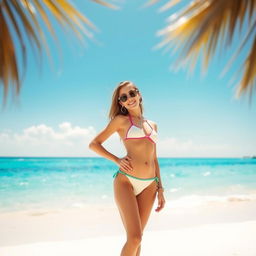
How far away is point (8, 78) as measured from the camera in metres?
1.24

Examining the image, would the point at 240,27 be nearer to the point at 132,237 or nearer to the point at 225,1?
the point at 225,1

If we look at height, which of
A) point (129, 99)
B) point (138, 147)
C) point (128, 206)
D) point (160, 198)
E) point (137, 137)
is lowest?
point (160, 198)

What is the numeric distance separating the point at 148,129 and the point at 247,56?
5.60ft

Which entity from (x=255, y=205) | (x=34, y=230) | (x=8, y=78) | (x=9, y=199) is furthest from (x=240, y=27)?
(x=9, y=199)

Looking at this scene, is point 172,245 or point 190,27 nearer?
point 190,27

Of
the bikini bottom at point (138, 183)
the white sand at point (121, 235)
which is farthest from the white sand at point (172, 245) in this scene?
the bikini bottom at point (138, 183)

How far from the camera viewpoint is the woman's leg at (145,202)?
9.34 feet

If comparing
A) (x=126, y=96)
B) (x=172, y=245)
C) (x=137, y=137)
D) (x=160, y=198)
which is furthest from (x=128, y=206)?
(x=172, y=245)

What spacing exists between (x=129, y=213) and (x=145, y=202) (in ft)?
0.91

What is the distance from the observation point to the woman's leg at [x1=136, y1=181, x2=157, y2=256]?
285 centimetres

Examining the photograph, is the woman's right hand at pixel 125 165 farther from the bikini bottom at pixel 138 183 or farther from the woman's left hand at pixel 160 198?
the woman's left hand at pixel 160 198

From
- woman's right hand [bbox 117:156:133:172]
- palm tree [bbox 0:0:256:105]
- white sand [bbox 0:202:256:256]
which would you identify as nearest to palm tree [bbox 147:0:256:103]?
palm tree [bbox 0:0:256:105]

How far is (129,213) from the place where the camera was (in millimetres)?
2660

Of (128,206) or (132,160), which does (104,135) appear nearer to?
(132,160)
